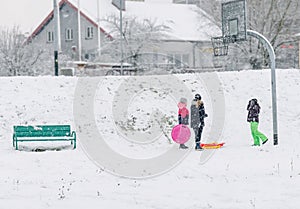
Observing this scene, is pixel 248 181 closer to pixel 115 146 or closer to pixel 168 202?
pixel 168 202

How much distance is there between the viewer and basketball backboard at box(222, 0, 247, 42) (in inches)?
797

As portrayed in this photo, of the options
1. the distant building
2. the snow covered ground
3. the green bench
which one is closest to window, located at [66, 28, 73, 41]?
the distant building

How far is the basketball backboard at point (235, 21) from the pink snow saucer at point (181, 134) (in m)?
3.70

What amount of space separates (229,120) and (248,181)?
1169 centimetres

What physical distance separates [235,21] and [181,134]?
439cm

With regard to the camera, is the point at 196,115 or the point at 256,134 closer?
the point at 196,115

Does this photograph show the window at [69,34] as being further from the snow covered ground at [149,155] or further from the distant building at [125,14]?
the snow covered ground at [149,155]

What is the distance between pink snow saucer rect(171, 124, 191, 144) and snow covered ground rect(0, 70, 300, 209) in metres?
0.61

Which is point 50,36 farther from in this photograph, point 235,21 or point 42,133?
point 235,21

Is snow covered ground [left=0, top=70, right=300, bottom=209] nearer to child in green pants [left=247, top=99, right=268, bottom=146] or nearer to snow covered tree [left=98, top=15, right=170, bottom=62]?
child in green pants [left=247, top=99, right=268, bottom=146]

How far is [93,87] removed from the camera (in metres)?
27.0

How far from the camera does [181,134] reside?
19109mm

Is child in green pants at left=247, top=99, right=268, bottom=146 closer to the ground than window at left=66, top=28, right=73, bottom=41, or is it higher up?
closer to the ground

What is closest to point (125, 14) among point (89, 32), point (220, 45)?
point (89, 32)
